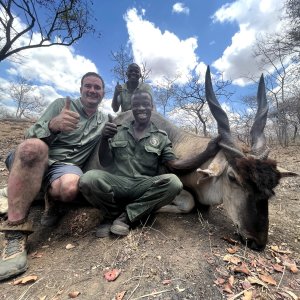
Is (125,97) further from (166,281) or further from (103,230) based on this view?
(166,281)

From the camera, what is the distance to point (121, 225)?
10.4 ft

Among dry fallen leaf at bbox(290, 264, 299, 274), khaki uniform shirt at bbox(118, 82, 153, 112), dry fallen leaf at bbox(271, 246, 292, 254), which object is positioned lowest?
dry fallen leaf at bbox(290, 264, 299, 274)

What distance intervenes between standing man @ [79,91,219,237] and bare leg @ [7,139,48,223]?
475 millimetres

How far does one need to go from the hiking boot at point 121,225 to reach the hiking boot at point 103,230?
0.31 ft

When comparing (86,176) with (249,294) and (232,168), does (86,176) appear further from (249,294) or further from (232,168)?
(249,294)

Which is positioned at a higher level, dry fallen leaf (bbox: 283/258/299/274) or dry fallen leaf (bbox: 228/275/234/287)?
dry fallen leaf (bbox: 283/258/299/274)

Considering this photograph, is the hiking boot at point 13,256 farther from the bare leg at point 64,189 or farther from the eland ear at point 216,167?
the eland ear at point 216,167

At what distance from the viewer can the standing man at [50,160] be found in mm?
2955

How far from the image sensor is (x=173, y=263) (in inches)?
104

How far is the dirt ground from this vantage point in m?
2.38

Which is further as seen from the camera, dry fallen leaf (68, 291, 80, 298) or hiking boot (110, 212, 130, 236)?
hiking boot (110, 212, 130, 236)

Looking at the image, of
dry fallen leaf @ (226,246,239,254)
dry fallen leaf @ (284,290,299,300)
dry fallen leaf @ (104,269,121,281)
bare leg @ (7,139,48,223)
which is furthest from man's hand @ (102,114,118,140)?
dry fallen leaf @ (284,290,299,300)

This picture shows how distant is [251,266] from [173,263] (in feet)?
2.35

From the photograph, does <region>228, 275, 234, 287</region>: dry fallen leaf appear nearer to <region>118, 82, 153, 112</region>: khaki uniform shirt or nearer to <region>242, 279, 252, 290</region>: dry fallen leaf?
<region>242, 279, 252, 290</region>: dry fallen leaf
